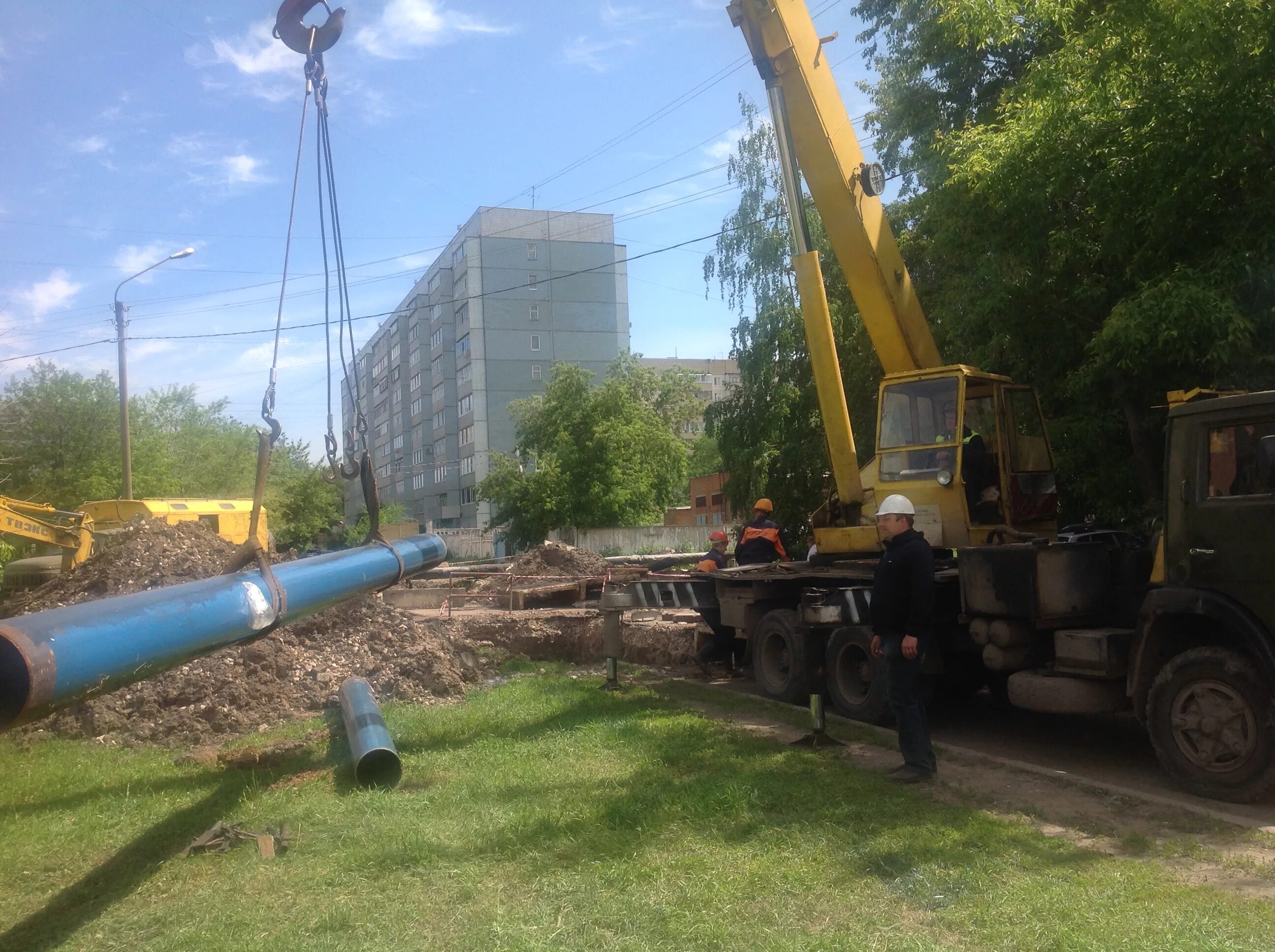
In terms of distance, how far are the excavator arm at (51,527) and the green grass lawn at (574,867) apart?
11690 millimetres

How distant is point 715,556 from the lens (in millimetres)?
12680

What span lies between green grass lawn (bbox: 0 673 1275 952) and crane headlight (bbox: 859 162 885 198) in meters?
5.94

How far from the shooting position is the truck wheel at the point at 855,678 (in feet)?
30.0

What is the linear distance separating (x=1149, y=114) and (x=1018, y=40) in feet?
18.1

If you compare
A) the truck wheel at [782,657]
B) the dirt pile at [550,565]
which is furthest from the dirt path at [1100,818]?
the dirt pile at [550,565]

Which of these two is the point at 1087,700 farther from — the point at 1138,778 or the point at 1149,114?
the point at 1149,114

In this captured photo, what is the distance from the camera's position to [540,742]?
8.21m

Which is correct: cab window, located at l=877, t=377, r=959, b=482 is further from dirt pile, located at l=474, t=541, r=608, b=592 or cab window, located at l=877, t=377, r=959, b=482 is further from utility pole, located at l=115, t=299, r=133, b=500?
utility pole, located at l=115, t=299, r=133, b=500

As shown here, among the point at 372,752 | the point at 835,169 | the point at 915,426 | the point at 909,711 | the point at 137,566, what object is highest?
the point at 835,169

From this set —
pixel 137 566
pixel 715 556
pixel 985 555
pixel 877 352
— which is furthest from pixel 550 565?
pixel 985 555

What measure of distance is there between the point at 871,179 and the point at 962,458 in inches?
129

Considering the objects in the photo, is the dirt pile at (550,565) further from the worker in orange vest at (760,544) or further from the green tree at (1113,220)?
the green tree at (1113,220)

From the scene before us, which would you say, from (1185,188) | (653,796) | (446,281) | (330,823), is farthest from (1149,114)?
(446,281)

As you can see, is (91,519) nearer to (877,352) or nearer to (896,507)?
(877,352)
